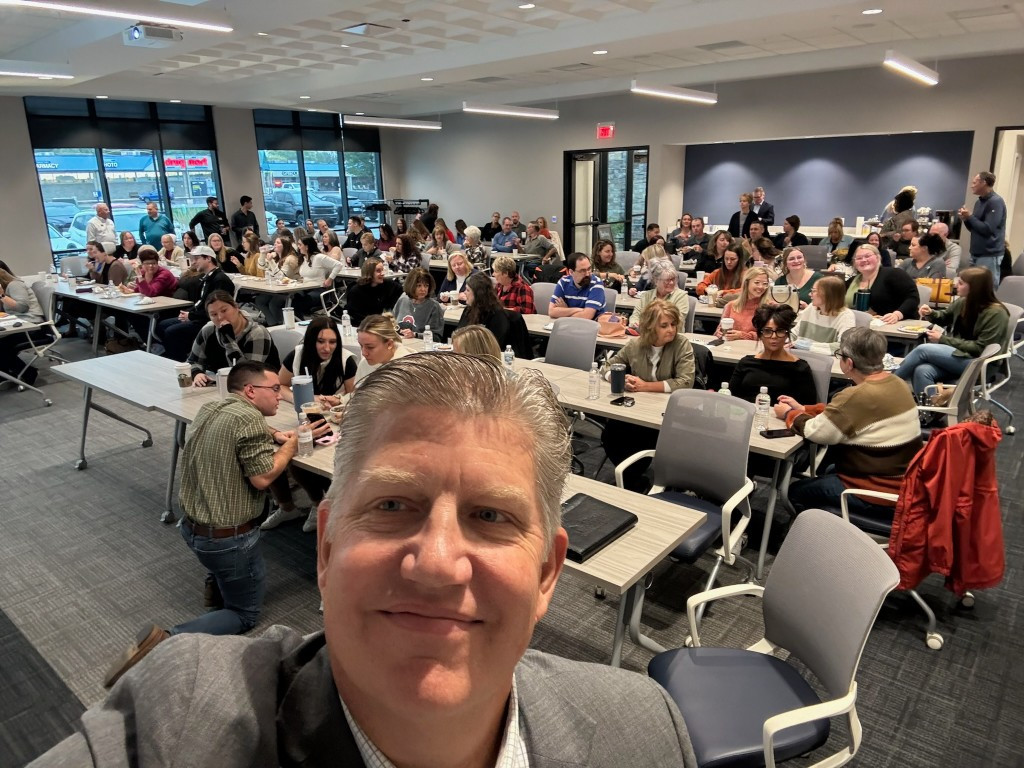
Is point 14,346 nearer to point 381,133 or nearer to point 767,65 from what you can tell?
point 767,65

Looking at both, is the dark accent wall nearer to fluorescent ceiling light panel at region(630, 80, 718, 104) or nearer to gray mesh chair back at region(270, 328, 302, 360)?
fluorescent ceiling light panel at region(630, 80, 718, 104)

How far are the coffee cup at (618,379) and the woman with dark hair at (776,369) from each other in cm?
67

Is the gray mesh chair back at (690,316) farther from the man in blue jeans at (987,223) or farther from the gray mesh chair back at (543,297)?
the man in blue jeans at (987,223)

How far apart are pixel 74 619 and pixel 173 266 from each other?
780 centimetres

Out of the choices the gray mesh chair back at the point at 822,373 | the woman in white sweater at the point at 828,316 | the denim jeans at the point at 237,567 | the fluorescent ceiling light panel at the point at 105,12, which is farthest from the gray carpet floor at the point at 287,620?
the fluorescent ceiling light panel at the point at 105,12

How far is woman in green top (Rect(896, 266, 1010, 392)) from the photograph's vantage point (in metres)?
4.82

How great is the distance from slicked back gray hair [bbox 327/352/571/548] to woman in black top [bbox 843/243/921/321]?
5.59 m

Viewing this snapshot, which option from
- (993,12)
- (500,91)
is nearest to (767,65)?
(993,12)

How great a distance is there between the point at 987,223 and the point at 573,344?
20.2 feet

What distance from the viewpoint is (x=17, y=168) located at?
37.1 ft

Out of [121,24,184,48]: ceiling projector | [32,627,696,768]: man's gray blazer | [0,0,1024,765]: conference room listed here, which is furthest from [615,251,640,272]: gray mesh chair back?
[32,627,696,768]: man's gray blazer

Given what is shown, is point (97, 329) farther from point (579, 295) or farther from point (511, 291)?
point (579, 295)

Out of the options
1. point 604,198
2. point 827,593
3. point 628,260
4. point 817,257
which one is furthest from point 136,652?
point 604,198

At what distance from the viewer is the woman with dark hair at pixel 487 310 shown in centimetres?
520
